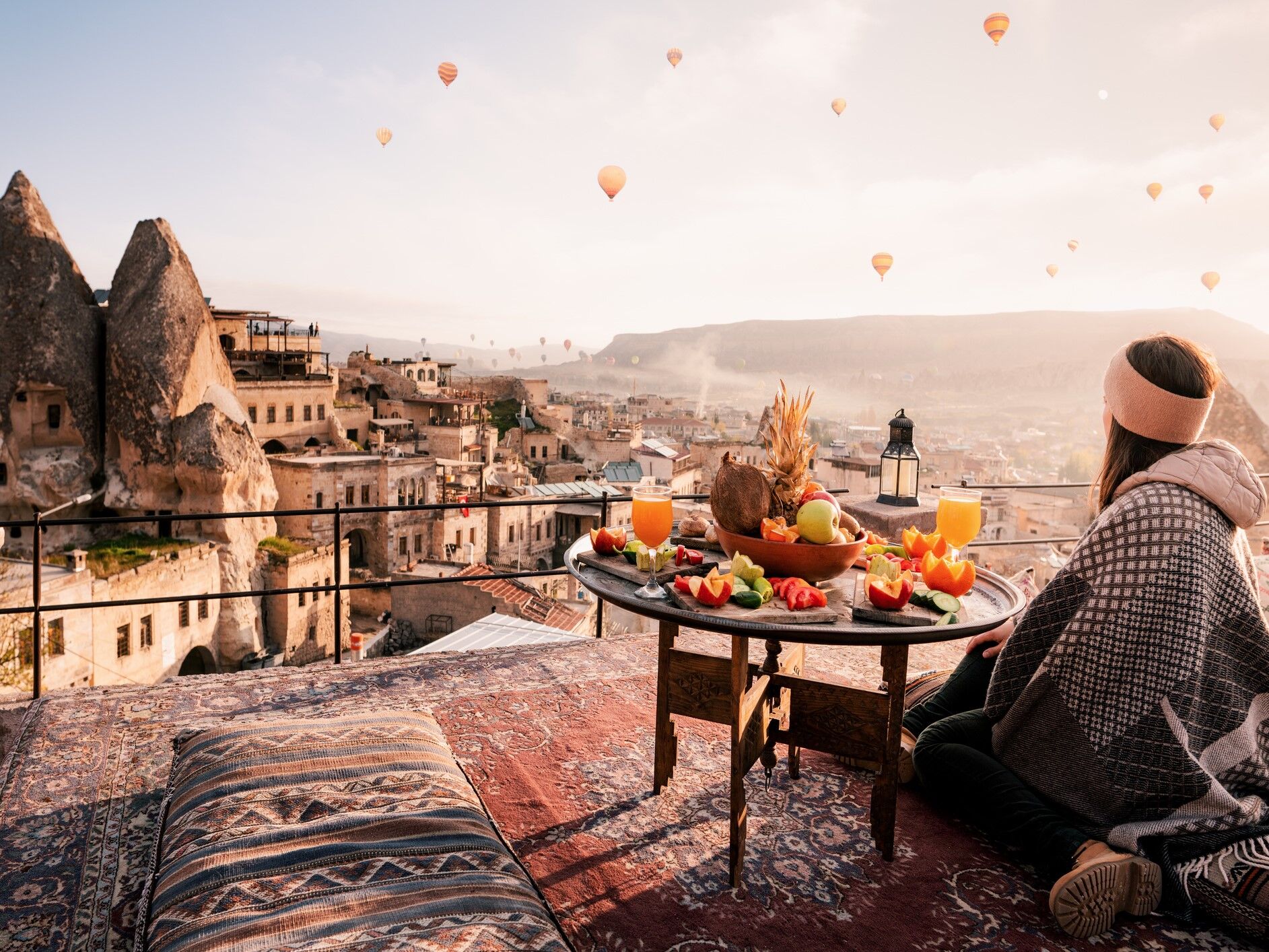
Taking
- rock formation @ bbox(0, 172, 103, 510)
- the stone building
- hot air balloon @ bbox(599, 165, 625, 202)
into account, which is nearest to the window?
the stone building

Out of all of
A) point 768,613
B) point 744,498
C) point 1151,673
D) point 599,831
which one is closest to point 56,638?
point 599,831

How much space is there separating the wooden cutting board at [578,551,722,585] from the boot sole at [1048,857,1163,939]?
1334mm

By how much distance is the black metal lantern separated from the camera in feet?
17.7

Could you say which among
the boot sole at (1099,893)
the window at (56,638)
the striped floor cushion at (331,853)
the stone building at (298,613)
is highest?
the striped floor cushion at (331,853)

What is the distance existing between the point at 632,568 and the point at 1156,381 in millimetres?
1690

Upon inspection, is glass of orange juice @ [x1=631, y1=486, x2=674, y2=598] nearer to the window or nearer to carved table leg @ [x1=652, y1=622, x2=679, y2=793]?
carved table leg @ [x1=652, y1=622, x2=679, y2=793]

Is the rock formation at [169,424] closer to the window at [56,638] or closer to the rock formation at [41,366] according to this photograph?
the rock formation at [41,366]

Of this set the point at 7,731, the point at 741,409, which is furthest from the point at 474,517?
the point at 741,409

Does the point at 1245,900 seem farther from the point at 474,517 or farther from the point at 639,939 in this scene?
the point at 474,517


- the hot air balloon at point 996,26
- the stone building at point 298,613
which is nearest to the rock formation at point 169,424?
the stone building at point 298,613

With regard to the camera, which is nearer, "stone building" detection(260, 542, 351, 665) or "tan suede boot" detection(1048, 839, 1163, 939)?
"tan suede boot" detection(1048, 839, 1163, 939)

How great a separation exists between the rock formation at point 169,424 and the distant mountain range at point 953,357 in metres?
28.9

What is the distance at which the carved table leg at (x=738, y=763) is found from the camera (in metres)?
2.58

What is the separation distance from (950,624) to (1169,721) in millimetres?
684
